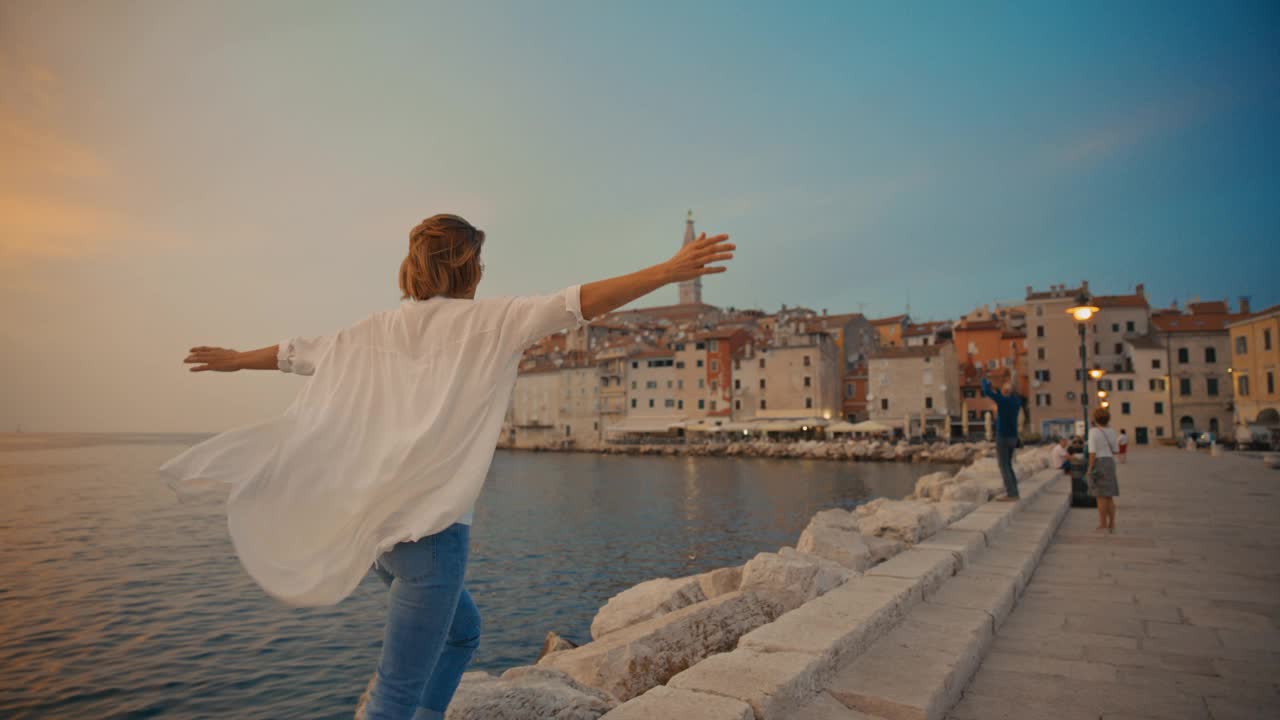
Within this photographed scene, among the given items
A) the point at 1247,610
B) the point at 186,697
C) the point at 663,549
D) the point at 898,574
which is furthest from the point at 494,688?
the point at 663,549

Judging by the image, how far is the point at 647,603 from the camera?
7047mm

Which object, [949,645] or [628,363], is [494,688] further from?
[628,363]

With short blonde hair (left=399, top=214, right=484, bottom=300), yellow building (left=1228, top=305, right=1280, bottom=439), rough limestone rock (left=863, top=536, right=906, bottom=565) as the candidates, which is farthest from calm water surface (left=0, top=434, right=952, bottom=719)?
yellow building (left=1228, top=305, right=1280, bottom=439)

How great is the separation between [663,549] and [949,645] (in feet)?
47.4

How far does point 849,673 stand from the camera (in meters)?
3.47

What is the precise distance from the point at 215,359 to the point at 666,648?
3.29 m

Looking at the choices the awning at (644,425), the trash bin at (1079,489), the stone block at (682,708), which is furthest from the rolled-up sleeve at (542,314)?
the awning at (644,425)

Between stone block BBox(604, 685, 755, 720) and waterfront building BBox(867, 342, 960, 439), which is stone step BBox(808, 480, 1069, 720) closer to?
stone block BBox(604, 685, 755, 720)

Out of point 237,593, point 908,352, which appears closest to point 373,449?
point 237,593

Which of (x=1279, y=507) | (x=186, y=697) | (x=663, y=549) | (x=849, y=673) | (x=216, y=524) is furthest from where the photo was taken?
(x=216, y=524)

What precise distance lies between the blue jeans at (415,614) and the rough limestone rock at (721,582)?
214 inches

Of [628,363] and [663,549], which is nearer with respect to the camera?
[663,549]

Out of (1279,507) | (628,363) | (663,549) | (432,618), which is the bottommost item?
(663,549)

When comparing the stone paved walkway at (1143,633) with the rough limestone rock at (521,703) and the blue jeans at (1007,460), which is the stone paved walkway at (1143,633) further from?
the rough limestone rock at (521,703)
